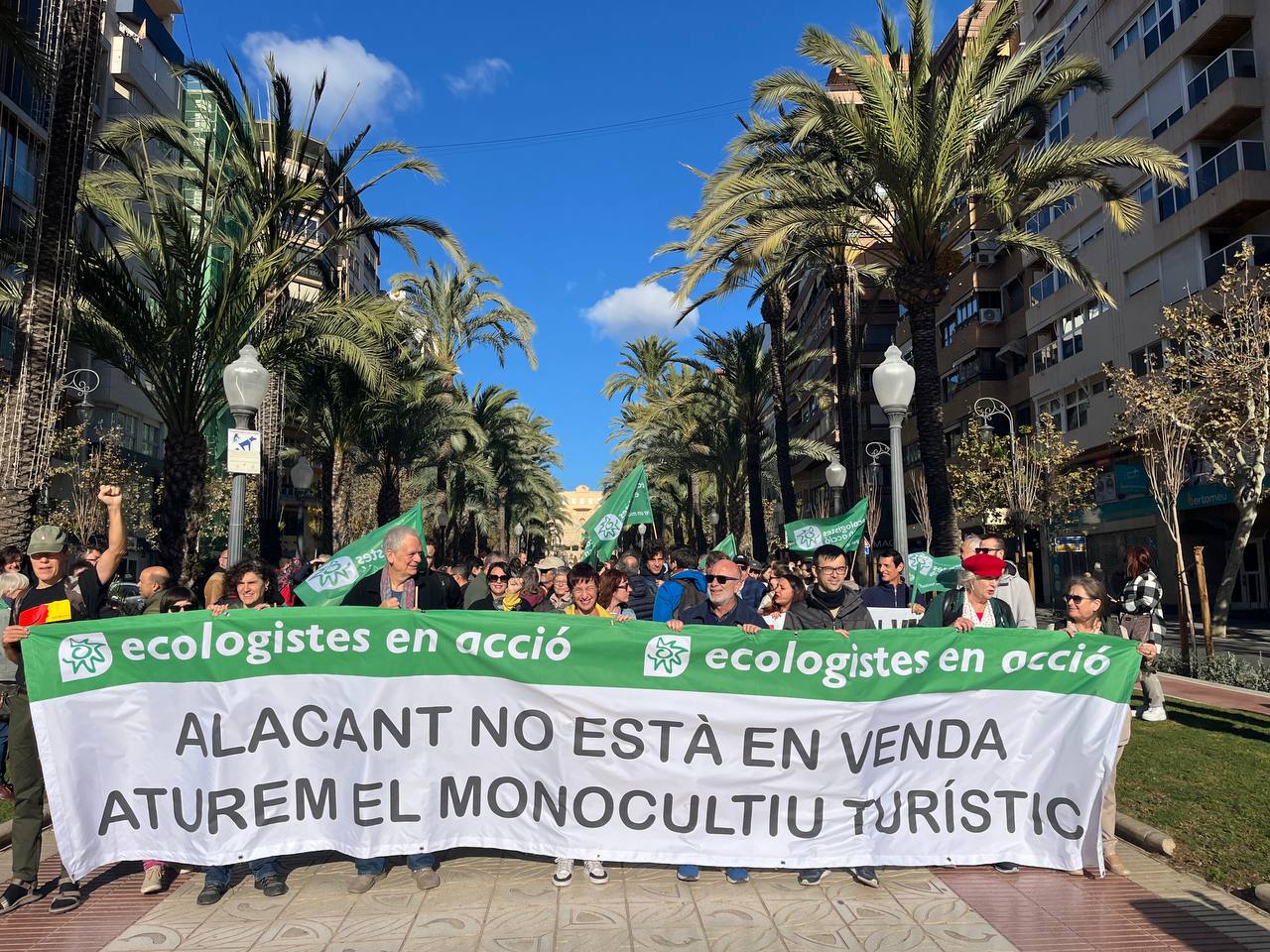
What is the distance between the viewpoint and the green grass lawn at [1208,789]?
5578 mm

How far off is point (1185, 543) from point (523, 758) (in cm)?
3079

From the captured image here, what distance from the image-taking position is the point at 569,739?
532 cm

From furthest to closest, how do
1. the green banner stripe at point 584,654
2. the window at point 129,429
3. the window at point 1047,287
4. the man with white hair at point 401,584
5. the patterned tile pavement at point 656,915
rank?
Result: the window at point 129,429
the window at point 1047,287
the man with white hair at point 401,584
the green banner stripe at point 584,654
the patterned tile pavement at point 656,915

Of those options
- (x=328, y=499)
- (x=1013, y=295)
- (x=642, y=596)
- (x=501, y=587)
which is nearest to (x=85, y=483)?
(x=328, y=499)

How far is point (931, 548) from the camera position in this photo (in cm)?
1456

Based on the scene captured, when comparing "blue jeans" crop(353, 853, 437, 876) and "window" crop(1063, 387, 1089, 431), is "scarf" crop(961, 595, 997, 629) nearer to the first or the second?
"blue jeans" crop(353, 853, 437, 876)

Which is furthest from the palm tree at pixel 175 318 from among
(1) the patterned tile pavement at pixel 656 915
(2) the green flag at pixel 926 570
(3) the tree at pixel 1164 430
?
(3) the tree at pixel 1164 430

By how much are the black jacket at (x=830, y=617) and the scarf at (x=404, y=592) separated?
227cm

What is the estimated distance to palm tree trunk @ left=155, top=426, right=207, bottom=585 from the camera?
518 inches

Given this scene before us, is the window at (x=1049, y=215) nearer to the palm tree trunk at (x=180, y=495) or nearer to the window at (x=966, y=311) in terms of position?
the window at (x=966, y=311)

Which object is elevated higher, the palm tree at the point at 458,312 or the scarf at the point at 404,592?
the palm tree at the point at 458,312

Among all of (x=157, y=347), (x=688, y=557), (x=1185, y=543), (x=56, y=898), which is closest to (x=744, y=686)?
(x=56, y=898)

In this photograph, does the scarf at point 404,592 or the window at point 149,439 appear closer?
the scarf at point 404,592

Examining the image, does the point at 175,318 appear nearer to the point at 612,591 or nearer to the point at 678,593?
the point at 678,593
